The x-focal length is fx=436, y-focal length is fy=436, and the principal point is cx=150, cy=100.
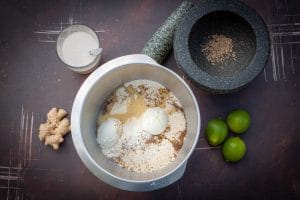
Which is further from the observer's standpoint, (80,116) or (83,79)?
(83,79)

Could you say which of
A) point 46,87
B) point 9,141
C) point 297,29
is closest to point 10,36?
point 46,87

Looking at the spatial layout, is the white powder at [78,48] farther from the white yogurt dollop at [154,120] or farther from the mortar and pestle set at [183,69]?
the white yogurt dollop at [154,120]

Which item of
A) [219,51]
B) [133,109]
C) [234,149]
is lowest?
[234,149]

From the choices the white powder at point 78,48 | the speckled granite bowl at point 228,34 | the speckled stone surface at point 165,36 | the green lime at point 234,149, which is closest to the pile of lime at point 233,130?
the green lime at point 234,149

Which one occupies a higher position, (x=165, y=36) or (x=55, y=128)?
(x=165, y=36)

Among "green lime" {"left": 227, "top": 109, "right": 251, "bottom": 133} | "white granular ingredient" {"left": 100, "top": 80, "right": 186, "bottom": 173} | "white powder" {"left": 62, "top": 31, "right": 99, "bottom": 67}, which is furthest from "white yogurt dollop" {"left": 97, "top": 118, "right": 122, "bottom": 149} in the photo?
"green lime" {"left": 227, "top": 109, "right": 251, "bottom": 133}

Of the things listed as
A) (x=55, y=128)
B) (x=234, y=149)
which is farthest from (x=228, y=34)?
(x=55, y=128)

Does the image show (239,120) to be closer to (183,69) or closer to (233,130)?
(233,130)
